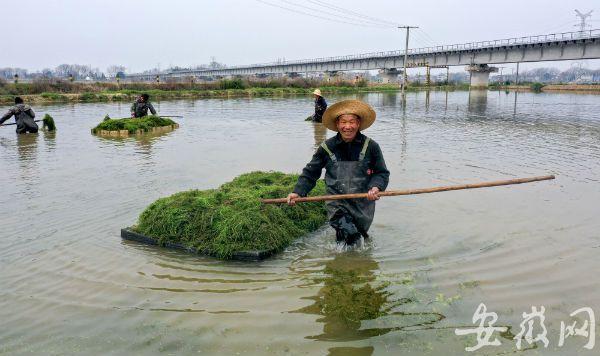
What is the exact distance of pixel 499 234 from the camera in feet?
21.1

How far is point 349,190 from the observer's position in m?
5.28

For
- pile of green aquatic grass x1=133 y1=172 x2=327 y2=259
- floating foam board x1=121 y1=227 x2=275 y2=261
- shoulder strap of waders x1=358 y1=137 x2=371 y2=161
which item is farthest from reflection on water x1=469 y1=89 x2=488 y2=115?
floating foam board x1=121 y1=227 x2=275 y2=261

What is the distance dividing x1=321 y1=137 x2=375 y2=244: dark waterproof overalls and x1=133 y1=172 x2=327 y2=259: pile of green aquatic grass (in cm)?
85

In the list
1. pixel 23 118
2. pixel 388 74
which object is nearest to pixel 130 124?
pixel 23 118

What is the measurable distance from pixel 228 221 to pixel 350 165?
5.54 feet

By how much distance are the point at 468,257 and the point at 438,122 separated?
18.4 metres

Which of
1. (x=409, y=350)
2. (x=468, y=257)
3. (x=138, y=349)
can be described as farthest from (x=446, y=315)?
(x=138, y=349)

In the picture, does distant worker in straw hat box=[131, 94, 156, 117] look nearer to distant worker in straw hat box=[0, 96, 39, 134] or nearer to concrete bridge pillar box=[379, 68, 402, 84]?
distant worker in straw hat box=[0, 96, 39, 134]

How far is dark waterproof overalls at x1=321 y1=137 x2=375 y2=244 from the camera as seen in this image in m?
5.27

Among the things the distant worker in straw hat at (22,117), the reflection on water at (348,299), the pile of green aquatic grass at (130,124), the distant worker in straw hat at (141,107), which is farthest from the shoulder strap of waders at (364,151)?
the distant worker in straw hat at (22,117)

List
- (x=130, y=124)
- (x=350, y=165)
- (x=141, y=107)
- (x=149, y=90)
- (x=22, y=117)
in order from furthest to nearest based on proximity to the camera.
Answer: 1. (x=149, y=90)
2. (x=141, y=107)
3. (x=130, y=124)
4. (x=22, y=117)
5. (x=350, y=165)

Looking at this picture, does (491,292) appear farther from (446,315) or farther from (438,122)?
(438,122)

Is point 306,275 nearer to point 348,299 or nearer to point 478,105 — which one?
point 348,299

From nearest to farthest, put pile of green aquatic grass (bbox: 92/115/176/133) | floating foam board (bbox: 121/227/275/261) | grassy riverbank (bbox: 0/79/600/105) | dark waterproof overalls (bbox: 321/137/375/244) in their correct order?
dark waterproof overalls (bbox: 321/137/375/244)
floating foam board (bbox: 121/227/275/261)
pile of green aquatic grass (bbox: 92/115/176/133)
grassy riverbank (bbox: 0/79/600/105)
